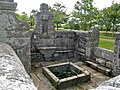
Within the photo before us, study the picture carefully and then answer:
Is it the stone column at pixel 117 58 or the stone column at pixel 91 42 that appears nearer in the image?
the stone column at pixel 117 58

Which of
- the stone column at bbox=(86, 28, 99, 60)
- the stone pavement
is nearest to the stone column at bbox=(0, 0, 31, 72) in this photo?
the stone pavement

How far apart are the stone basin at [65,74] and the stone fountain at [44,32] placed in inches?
58.3

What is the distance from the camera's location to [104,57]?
636 centimetres

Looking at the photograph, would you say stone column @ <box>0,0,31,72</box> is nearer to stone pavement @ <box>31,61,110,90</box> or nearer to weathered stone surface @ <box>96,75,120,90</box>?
stone pavement @ <box>31,61,110,90</box>

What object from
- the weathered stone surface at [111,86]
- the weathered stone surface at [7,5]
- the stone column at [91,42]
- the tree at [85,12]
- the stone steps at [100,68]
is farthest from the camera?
the tree at [85,12]

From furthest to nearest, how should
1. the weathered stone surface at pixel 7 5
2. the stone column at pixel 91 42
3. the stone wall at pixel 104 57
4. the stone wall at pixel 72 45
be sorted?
the stone wall at pixel 72 45 → the stone column at pixel 91 42 → the stone wall at pixel 104 57 → the weathered stone surface at pixel 7 5

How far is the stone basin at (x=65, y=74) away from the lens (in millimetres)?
4621

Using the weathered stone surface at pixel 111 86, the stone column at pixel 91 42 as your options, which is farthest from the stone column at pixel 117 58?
the weathered stone surface at pixel 111 86

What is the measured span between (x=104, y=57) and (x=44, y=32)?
2.72 meters

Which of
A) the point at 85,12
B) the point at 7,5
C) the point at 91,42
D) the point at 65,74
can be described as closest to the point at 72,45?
the point at 91,42

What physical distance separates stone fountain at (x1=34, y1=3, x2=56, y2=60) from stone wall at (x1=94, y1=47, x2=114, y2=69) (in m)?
1.91

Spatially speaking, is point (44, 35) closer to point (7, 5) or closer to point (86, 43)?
point (86, 43)

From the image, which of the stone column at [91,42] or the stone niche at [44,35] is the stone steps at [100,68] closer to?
the stone column at [91,42]

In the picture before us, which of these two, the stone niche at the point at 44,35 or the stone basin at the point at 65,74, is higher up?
the stone niche at the point at 44,35
